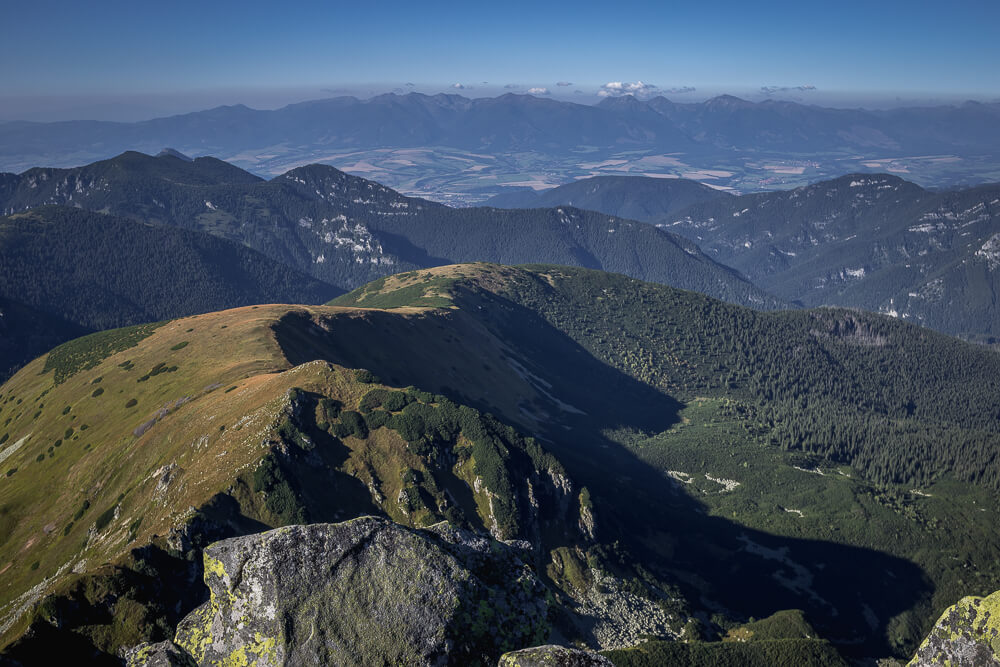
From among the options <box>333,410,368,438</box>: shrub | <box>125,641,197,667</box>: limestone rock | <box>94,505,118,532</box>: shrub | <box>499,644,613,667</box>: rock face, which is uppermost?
<box>499,644,613,667</box>: rock face

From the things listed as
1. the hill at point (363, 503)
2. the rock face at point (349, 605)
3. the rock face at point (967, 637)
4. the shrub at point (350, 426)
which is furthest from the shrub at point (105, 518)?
the rock face at point (967, 637)

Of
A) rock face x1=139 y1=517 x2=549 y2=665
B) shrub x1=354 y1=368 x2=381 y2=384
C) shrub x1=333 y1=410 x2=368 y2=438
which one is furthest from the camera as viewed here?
shrub x1=354 y1=368 x2=381 y2=384

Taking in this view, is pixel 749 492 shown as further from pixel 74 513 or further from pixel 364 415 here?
pixel 74 513

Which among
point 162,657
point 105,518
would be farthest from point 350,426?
point 162,657

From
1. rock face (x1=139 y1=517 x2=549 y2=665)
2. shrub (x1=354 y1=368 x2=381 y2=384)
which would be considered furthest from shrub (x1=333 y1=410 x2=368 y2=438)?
rock face (x1=139 y1=517 x2=549 y2=665)

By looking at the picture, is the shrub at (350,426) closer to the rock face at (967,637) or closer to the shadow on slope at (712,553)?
the shadow on slope at (712,553)

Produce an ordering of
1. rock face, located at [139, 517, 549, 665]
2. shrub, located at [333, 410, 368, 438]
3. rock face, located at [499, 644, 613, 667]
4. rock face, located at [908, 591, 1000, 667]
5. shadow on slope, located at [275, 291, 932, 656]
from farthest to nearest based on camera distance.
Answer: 1. shadow on slope, located at [275, 291, 932, 656]
2. shrub, located at [333, 410, 368, 438]
3. rock face, located at [908, 591, 1000, 667]
4. rock face, located at [139, 517, 549, 665]
5. rock face, located at [499, 644, 613, 667]

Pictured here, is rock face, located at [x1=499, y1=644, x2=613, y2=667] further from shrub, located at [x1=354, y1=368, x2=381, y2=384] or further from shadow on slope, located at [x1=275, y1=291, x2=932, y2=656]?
shrub, located at [x1=354, y1=368, x2=381, y2=384]
